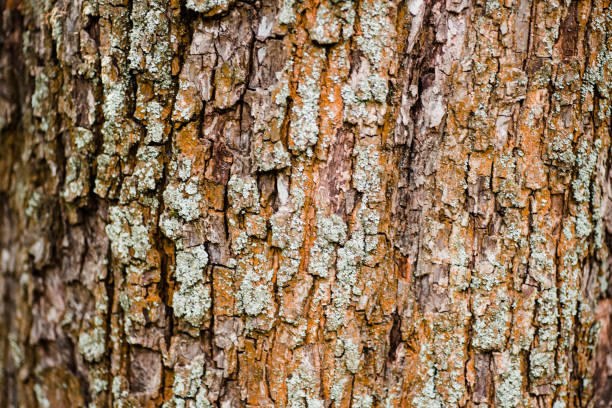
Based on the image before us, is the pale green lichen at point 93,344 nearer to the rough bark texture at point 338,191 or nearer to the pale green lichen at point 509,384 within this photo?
the rough bark texture at point 338,191

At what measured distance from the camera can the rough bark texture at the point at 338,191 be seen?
109 cm

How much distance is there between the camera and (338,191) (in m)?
1.11

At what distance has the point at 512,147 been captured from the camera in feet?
3.71

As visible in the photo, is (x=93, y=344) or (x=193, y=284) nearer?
(x=193, y=284)

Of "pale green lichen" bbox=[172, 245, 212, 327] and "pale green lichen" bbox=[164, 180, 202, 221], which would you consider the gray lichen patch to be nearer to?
"pale green lichen" bbox=[164, 180, 202, 221]

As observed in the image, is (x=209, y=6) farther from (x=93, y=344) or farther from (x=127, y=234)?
(x=93, y=344)

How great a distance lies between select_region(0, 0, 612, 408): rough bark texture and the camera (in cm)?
109

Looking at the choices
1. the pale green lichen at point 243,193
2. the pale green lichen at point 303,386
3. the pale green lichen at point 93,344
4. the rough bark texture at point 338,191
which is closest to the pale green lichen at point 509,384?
the rough bark texture at point 338,191

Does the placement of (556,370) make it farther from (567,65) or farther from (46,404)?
(46,404)

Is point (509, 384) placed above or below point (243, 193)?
below

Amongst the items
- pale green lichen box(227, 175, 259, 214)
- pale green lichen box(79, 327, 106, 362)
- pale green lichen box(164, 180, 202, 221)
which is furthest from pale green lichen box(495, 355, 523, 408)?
pale green lichen box(79, 327, 106, 362)

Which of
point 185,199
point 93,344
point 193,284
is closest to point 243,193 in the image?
point 185,199

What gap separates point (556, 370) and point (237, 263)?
2.87ft

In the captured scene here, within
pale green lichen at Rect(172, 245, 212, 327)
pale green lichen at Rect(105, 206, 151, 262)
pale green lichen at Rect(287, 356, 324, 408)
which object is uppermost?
pale green lichen at Rect(105, 206, 151, 262)
